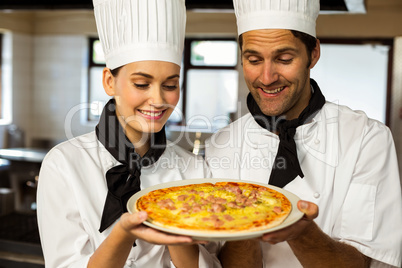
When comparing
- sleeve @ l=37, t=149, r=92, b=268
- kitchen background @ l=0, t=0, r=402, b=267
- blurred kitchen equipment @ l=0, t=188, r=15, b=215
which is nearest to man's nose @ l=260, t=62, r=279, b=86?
sleeve @ l=37, t=149, r=92, b=268

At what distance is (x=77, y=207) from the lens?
1.42 meters

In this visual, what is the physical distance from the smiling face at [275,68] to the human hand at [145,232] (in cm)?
75

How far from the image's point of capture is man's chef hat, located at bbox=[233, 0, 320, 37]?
1644 mm

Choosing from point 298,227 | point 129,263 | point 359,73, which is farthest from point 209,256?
point 359,73

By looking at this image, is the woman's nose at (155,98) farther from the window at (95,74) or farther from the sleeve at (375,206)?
the window at (95,74)

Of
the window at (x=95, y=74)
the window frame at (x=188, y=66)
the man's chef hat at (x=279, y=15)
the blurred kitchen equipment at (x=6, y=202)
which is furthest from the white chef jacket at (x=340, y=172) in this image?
the window at (x=95, y=74)

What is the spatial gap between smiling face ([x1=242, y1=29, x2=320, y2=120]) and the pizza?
380 mm

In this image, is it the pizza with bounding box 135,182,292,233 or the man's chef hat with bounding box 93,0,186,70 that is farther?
the man's chef hat with bounding box 93,0,186,70

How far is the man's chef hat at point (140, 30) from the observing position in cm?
146

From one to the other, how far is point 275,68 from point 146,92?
522 mm

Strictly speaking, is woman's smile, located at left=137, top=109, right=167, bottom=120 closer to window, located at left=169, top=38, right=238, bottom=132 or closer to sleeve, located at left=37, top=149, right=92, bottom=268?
sleeve, located at left=37, top=149, right=92, bottom=268

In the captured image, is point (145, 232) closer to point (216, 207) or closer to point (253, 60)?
point (216, 207)

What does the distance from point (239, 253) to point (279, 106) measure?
0.59 metres

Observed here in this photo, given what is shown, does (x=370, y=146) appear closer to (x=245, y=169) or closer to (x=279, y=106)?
(x=279, y=106)
